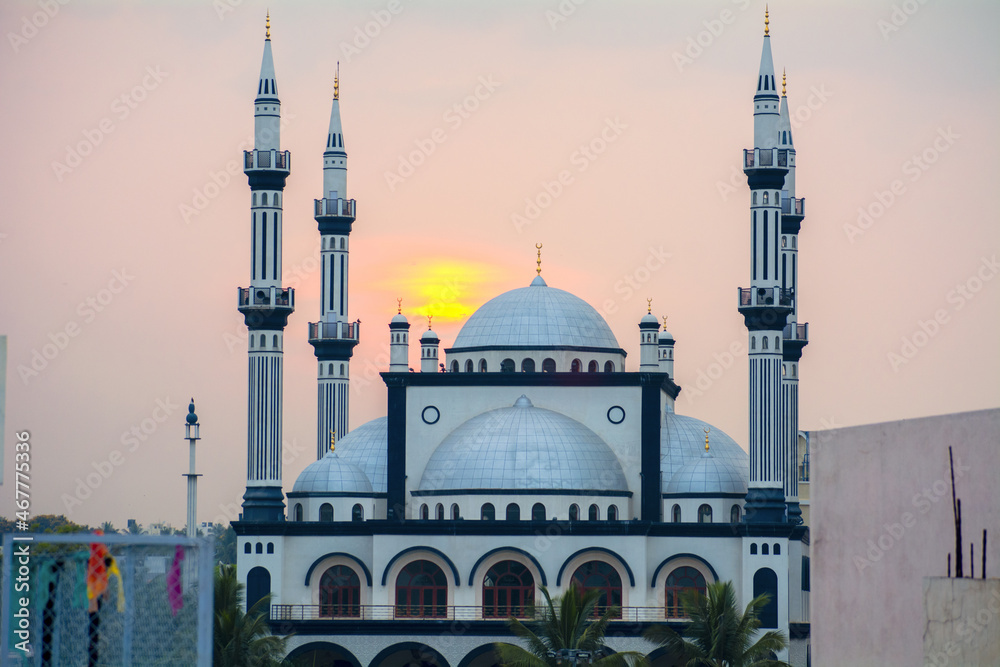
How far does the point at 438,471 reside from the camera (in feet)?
224

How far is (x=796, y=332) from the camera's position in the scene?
7531cm

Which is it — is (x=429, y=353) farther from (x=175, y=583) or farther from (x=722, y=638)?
(x=175, y=583)

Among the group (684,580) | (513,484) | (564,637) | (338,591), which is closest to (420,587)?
(338,591)

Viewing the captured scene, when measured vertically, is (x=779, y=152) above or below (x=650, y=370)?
above

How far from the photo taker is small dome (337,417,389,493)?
71.2 metres

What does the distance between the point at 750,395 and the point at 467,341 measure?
1200 cm

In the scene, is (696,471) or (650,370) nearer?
(696,471)

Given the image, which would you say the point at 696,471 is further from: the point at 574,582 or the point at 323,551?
the point at 323,551

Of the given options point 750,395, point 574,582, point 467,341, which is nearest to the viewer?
point 574,582

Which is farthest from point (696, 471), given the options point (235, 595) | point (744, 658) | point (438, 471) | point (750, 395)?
point (235, 595)

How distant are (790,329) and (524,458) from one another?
14.0 meters

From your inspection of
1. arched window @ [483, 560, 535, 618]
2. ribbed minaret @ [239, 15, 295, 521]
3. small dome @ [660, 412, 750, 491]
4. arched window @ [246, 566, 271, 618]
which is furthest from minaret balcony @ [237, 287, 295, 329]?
small dome @ [660, 412, 750, 491]

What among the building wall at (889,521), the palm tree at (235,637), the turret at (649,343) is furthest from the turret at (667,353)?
the building wall at (889,521)

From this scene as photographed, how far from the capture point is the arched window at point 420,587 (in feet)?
216
